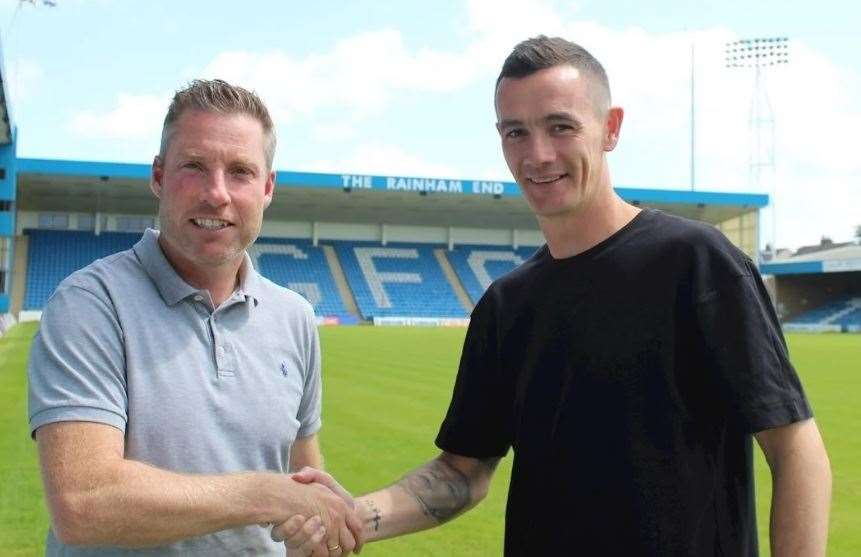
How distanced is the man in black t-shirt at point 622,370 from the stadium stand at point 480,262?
46.6 m

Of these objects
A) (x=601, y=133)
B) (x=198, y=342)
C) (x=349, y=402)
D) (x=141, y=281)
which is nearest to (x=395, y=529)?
(x=198, y=342)

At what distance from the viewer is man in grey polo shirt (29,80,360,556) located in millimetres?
1928

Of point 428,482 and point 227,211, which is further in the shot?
point 428,482

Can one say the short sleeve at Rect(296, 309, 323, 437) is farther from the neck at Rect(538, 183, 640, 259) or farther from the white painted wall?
the white painted wall

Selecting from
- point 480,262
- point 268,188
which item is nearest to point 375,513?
point 268,188

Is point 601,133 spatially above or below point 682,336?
above

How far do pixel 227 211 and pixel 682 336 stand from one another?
4.10 feet

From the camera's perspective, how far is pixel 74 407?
1.94 m

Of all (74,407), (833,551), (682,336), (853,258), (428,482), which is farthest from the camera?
(853,258)

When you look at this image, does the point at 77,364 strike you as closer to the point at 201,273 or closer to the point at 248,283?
the point at 201,273

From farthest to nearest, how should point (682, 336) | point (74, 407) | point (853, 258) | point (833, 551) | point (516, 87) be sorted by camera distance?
point (853, 258), point (833, 551), point (516, 87), point (682, 336), point (74, 407)

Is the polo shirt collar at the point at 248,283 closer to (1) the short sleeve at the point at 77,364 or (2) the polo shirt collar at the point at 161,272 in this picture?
(2) the polo shirt collar at the point at 161,272

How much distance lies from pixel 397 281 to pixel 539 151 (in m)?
46.8

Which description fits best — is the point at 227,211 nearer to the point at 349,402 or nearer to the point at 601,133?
the point at 601,133
